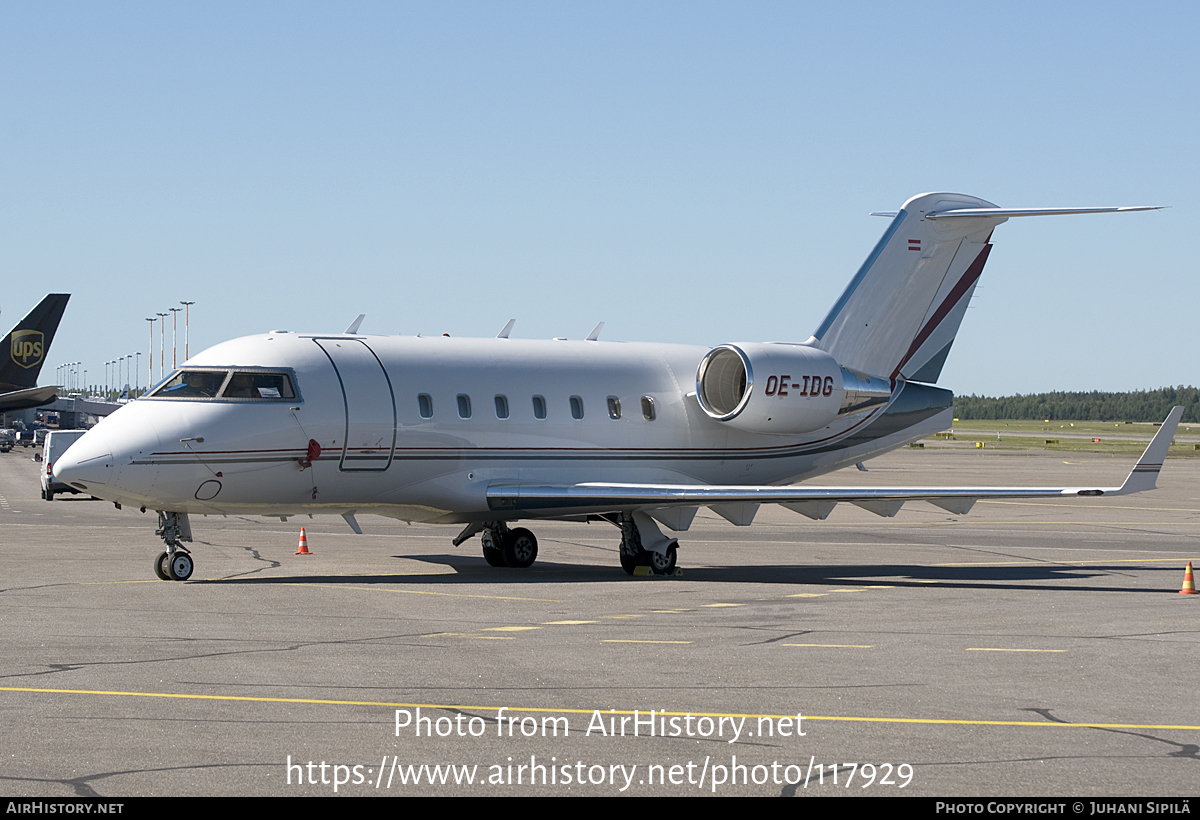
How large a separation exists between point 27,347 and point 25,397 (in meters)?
2.58

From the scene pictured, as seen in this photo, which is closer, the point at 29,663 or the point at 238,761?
the point at 238,761

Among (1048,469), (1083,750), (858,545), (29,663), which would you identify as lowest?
(1048,469)

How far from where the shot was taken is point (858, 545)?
94.9ft

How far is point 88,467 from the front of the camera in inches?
753

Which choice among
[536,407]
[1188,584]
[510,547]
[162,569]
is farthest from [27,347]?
[1188,584]

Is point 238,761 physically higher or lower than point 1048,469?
higher

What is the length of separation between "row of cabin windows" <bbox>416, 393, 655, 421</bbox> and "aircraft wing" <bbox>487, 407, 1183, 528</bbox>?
1.34m

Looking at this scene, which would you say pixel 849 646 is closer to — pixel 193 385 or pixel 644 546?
pixel 644 546

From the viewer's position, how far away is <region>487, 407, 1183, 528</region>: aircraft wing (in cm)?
2083

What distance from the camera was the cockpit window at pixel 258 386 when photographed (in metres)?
20.5
